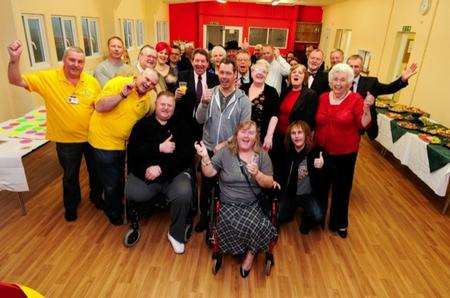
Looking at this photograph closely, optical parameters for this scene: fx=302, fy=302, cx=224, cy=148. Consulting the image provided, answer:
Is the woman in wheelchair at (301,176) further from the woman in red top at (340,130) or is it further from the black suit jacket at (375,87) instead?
the black suit jacket at (375,87)

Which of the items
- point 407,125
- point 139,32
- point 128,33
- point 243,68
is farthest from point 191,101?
point 139,32

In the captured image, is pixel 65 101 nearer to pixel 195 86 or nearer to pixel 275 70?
pixel 195 86

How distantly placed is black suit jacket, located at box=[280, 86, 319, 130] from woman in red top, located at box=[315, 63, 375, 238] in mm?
53

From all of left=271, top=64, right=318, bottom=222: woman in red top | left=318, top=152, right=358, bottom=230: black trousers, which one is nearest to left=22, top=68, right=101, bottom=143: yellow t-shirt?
left=271, top=64, right=318, bottom=222: woman in red top

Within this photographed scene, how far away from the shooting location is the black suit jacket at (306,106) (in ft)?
9.09

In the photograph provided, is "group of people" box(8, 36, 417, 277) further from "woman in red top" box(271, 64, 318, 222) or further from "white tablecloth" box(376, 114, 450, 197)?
"white tablecloth" box(376, 114, 450, 197)

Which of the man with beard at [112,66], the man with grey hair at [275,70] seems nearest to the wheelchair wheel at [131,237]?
the man with beard at [112,66]

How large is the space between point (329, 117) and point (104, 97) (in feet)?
6.26

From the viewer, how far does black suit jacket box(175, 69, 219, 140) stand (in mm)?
2980

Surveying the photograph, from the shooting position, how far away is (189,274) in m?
2.40

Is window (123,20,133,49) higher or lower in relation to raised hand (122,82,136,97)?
higher

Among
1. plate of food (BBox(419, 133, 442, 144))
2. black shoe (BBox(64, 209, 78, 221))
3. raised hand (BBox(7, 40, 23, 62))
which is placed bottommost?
black shoe (BBox(64, 209, 78, 221))

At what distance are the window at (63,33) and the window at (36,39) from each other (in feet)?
1.04

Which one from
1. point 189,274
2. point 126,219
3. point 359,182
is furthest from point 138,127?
point 359,182
